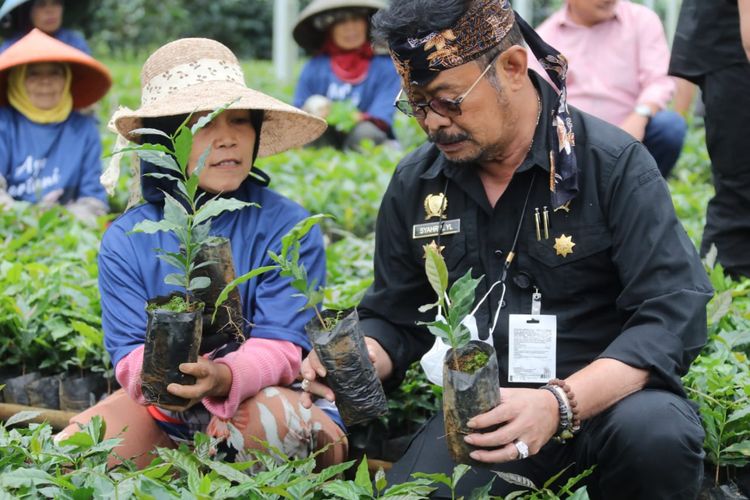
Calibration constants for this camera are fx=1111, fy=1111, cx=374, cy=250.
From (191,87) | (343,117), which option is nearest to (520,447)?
(191,87)

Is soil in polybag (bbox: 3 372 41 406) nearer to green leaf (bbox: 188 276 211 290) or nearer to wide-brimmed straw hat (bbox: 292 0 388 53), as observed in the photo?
green leaf (bbox: 188 276 211 290)

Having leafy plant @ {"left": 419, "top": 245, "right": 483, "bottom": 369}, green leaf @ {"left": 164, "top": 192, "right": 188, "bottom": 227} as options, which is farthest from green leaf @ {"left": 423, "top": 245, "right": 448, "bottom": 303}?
green leaf @ {"left": 164, "top": 192, "right": 188, "bottom": 227}

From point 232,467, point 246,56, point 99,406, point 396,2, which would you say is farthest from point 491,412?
point 246,56

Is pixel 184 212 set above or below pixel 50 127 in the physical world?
below

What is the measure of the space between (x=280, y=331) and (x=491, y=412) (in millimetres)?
885

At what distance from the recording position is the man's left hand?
91.7 inches

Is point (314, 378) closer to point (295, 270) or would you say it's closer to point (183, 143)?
point (295, 270)

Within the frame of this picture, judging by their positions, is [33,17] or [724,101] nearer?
[724,101]

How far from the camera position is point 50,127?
5898 mm

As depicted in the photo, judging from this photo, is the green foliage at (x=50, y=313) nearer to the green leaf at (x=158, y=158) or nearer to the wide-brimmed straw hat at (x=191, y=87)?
the wide-brimmed straw hat at (x=191, y=87)

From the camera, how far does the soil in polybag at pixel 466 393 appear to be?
2299mm

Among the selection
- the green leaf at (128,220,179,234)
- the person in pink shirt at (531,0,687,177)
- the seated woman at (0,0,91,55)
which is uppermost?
the seated woman at (0,0,91,55)

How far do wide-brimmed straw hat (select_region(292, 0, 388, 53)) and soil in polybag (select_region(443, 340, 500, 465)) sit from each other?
5.67 metres

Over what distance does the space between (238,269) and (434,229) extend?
60 cm
